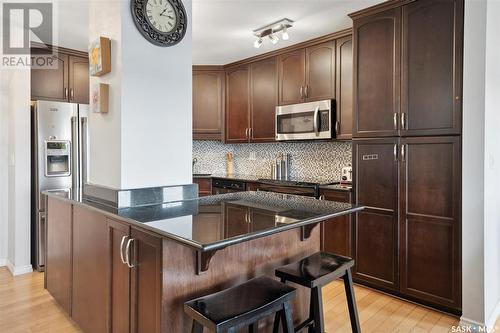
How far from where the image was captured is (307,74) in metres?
3.70

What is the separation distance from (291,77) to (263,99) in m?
0.51

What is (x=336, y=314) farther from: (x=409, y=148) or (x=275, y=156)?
(x=275, y=156)

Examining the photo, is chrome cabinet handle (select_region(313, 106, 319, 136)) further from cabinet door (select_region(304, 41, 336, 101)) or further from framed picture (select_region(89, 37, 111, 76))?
framed picture (select_region(89, 37, 111, 76))

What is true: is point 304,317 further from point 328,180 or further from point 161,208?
point 328,180

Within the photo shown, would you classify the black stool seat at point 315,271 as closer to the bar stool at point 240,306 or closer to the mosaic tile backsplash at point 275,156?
the bar stool at point 240,306

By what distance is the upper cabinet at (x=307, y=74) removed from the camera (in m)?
3.49

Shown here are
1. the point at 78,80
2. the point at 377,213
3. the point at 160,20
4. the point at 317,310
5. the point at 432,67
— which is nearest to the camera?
the point at 317,310

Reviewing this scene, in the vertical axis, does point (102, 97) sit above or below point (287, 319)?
above

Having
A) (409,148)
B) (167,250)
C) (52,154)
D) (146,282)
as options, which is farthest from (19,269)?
(409,148)

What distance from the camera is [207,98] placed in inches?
187

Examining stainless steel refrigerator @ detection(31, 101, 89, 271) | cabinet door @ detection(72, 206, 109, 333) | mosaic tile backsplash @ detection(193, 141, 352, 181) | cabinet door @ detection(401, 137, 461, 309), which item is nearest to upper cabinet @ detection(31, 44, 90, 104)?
stainless steel refrigerator @ detection(31, 101, 89, 271)

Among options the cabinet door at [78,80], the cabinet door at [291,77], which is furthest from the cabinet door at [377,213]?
the cabinet door at [78,80]

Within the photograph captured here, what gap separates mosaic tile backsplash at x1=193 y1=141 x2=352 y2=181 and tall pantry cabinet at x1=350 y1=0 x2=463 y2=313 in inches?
30.2

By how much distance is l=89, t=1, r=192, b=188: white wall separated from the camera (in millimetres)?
1993
